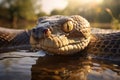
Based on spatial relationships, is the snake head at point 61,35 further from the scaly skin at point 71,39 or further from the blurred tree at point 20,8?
the blurred tree at point 20,8

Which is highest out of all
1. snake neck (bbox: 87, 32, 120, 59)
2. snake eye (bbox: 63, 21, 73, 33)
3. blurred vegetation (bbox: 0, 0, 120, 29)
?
blurred vegetation (bbox: 0, 0, 120, 29)

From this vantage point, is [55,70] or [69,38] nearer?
[55,70]

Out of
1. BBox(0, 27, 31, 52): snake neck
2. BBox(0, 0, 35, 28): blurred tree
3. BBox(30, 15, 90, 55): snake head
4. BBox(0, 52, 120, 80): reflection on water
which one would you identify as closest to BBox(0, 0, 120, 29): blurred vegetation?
BBox(0, 0, 35, 28): blurred tree

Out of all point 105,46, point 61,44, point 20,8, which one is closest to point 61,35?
point 61,44

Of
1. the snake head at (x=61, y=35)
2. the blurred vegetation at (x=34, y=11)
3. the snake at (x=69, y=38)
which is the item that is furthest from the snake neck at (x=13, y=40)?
the blurred vegetation at (x=34, y=11)

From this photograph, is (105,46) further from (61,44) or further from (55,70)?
(55,70)

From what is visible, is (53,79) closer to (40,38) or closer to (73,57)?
(40,38)

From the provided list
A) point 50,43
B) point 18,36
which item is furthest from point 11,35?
point 50,43

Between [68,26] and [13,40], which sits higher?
[68,26]

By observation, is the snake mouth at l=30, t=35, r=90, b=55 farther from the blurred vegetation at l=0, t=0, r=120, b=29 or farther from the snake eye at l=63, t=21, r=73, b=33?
the blurred vegetation at l=0, t=0, r=120, b=29
